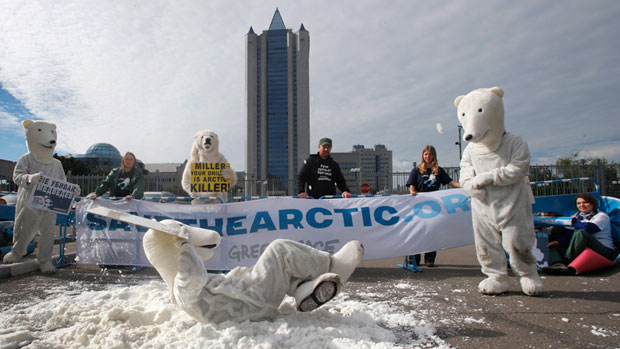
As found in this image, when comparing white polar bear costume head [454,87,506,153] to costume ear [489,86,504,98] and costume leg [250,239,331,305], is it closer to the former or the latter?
costume ear [489,86,504,98]

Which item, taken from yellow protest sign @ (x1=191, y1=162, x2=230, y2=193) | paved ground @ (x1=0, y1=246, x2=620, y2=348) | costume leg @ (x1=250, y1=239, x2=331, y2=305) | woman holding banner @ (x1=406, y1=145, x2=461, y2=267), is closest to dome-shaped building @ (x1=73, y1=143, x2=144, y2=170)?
yellow protest sign @ (x1=191, y1=162, x2=230, y2=193)

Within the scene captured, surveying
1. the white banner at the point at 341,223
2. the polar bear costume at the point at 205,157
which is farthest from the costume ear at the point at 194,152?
the white banner at the point at 341,223

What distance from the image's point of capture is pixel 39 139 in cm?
529

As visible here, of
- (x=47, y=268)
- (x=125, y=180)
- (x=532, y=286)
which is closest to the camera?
(x=532, y=286)

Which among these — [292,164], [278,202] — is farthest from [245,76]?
[278,202]

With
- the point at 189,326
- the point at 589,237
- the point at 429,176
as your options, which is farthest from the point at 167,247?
the point at 589,237

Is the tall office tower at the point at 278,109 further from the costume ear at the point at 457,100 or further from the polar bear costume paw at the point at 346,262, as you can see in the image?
the polar bear costume paw at the point at 346,262

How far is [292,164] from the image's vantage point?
2815 inches

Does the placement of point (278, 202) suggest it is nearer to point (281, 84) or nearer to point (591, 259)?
point (591, 259)

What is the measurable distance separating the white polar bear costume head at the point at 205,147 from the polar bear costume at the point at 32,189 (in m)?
2.24

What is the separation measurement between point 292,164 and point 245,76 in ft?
72.2

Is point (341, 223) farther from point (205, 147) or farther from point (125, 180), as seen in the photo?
point (125, 180)

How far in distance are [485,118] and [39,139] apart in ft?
21.2

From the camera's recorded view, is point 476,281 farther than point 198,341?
Yes
